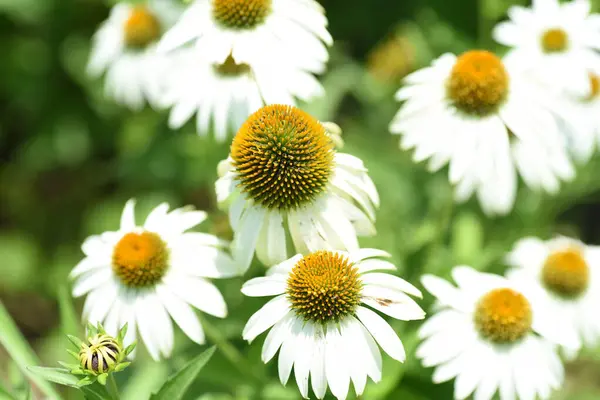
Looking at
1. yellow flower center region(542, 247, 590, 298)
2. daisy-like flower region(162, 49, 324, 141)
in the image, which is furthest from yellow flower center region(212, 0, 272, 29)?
yellow flower center region(542, 247, 590, 298)

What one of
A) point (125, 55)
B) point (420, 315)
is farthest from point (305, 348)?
point (125, 55)

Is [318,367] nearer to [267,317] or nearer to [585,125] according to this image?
[267,317]

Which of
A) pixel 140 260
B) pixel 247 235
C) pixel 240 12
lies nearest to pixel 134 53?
pixel 240 12

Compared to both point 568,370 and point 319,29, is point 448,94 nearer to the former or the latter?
point 319,29

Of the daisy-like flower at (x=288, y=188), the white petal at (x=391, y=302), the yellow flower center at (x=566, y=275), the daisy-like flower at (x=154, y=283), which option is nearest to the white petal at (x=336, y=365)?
the white petal at (x=391, y=302)

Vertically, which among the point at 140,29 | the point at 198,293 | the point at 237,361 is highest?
the point at 140,29
